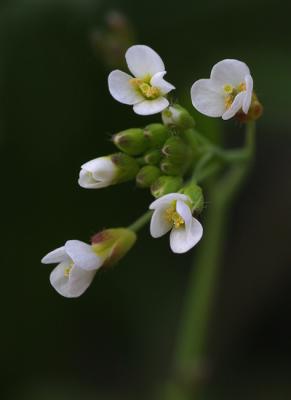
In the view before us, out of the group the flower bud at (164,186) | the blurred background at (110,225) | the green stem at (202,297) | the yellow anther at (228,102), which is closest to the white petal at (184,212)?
the flower bud at (164,186)

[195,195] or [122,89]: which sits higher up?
[122,89]

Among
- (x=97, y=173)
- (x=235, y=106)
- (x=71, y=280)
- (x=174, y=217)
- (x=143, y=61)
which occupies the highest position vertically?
(x=143, y=61)

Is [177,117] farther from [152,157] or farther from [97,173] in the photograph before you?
[97,173]

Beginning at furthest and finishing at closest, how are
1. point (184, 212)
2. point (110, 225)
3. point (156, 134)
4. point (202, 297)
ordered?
1. point (110, 225)
2. point (202, 297)
3. point (156, 134)
4. point (184, 212)

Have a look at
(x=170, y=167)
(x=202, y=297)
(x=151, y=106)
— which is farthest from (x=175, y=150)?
(x=202, y=297)

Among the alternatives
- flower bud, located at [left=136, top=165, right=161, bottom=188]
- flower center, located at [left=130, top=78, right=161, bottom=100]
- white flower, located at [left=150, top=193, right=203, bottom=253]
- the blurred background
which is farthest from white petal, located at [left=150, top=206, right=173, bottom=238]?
the blurred background

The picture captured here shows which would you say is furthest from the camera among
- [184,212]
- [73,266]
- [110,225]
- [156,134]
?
[110,225]

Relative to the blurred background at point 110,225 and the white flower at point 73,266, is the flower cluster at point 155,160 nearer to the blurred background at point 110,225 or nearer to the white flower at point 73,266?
the white flower at point 73,266

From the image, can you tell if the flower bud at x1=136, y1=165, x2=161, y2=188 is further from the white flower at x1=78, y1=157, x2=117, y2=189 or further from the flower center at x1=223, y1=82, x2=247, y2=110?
the flower center at x1=223, y1=82, x2=247, y2=110
